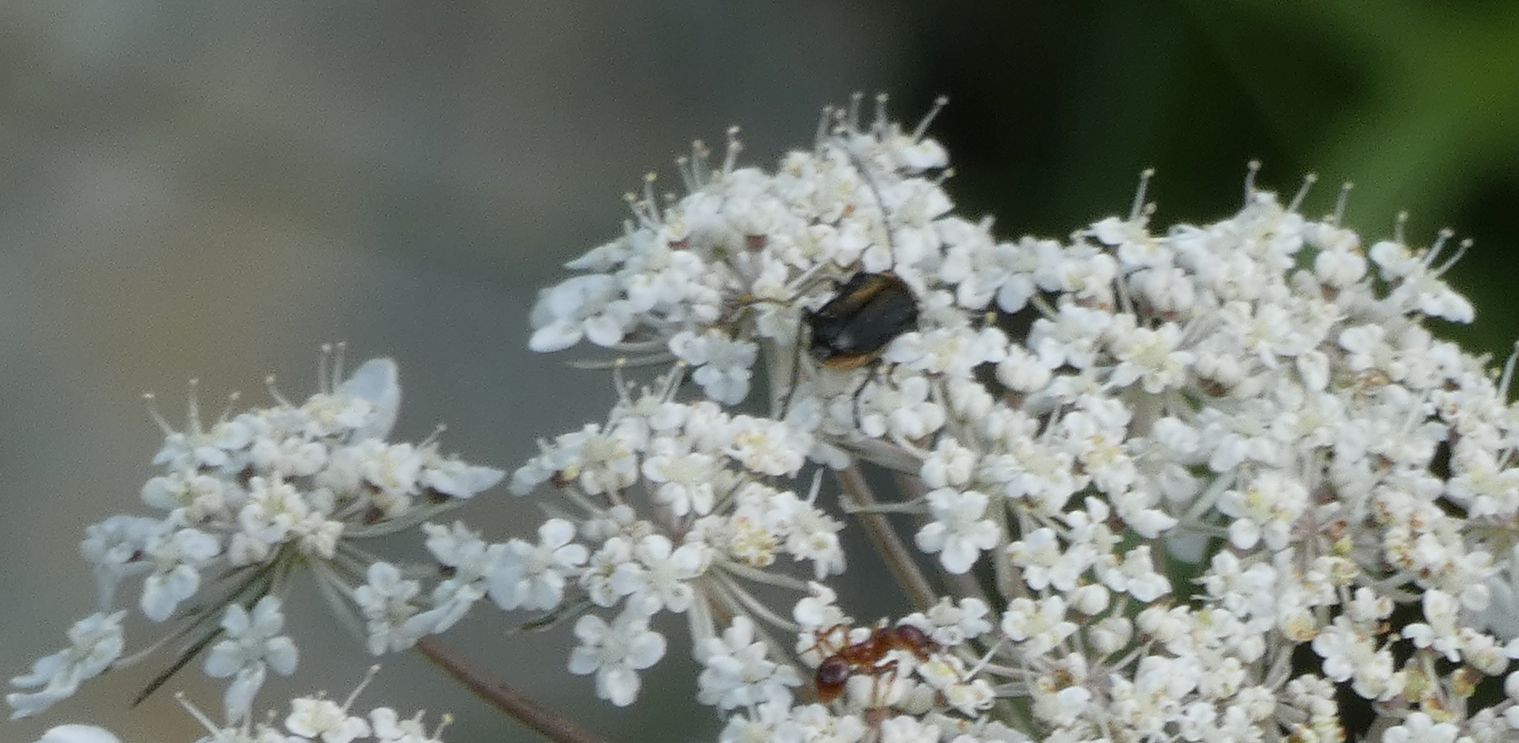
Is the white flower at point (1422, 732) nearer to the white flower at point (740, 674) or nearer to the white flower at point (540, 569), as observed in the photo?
the white flower at point (740, 674)

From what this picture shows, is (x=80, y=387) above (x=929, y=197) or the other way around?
above

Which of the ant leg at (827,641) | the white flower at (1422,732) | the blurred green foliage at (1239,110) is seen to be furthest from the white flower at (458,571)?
the blurred green foliage at (1239,110)

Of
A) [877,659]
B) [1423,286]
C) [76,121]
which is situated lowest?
[877,659]

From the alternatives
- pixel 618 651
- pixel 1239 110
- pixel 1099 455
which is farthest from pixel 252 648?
pixel 1239 110

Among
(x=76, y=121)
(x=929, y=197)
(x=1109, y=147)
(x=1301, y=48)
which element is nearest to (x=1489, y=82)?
(x=1301, y=48)

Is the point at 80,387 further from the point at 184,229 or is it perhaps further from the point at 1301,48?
the point at 1301,48
